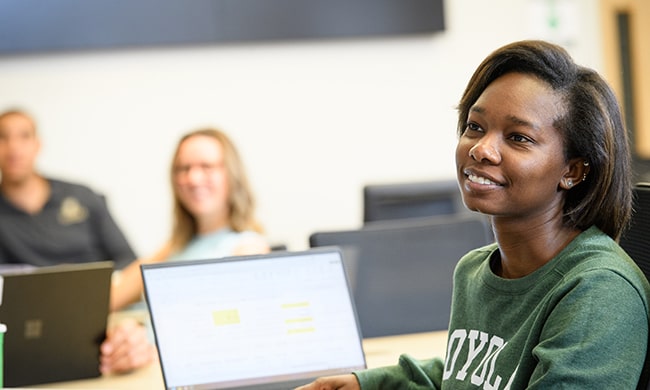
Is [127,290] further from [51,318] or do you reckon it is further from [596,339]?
[596,339]

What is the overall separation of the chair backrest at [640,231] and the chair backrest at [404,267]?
1.08 meters

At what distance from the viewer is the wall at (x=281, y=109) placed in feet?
14.5

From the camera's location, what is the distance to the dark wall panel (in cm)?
429

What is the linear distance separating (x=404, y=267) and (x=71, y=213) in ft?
6.66

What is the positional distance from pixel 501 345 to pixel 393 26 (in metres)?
3.32

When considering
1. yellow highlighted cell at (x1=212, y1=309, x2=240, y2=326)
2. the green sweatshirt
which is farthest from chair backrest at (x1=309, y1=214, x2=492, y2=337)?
the green sweatshirt

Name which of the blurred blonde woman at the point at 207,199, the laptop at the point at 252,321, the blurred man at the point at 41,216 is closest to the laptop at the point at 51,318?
the laptop at the point at 252,321

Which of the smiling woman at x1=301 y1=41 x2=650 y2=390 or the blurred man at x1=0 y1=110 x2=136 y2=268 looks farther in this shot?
Answer: the blurred man at x1=0 y1=110 x2=136 y2=268

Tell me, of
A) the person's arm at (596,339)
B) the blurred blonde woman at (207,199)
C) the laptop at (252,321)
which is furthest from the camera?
the blurred blonde woman at (207,199)

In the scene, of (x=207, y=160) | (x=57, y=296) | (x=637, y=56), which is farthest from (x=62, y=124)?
(x=637, y=56)

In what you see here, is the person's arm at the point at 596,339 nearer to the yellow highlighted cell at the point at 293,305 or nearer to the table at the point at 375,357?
the yellow highlighted cell at the point at 293,305

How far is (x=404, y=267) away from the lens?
2678 millimetres

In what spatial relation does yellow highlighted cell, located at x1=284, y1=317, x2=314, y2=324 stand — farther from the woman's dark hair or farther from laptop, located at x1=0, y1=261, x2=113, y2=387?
the woman's dark hair

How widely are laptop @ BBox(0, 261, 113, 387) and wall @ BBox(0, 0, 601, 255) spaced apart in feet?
6.76
